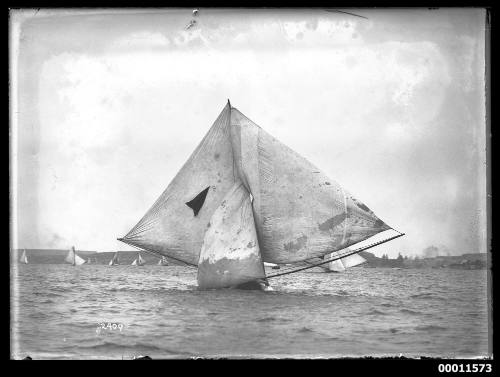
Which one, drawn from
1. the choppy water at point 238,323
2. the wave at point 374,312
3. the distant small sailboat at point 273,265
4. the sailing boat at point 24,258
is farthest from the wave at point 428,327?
the sailing boat at point 24,258

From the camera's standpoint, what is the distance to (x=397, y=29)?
15133 mm

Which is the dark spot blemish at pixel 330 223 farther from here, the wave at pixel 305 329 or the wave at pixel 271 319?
the wave at pixel 305 329

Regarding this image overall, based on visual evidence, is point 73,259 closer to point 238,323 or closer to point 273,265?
point 238,323

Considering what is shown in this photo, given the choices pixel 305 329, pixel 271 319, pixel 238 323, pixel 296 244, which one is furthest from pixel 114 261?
pixel 305 329

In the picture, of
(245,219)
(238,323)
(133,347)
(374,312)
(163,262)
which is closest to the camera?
(133,347)

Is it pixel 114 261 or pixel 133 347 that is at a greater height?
pixel 114 261

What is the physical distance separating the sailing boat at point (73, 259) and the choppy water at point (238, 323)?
165mm

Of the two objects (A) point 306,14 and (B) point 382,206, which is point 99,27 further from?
(B) point 382,206

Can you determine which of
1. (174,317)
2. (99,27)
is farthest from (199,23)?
(174,317)

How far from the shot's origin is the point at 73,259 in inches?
611

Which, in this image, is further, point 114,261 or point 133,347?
point 114,261

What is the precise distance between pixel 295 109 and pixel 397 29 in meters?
2.62

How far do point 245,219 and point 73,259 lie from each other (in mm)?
5056

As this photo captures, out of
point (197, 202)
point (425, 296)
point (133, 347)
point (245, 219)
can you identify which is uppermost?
point (197, 202)
